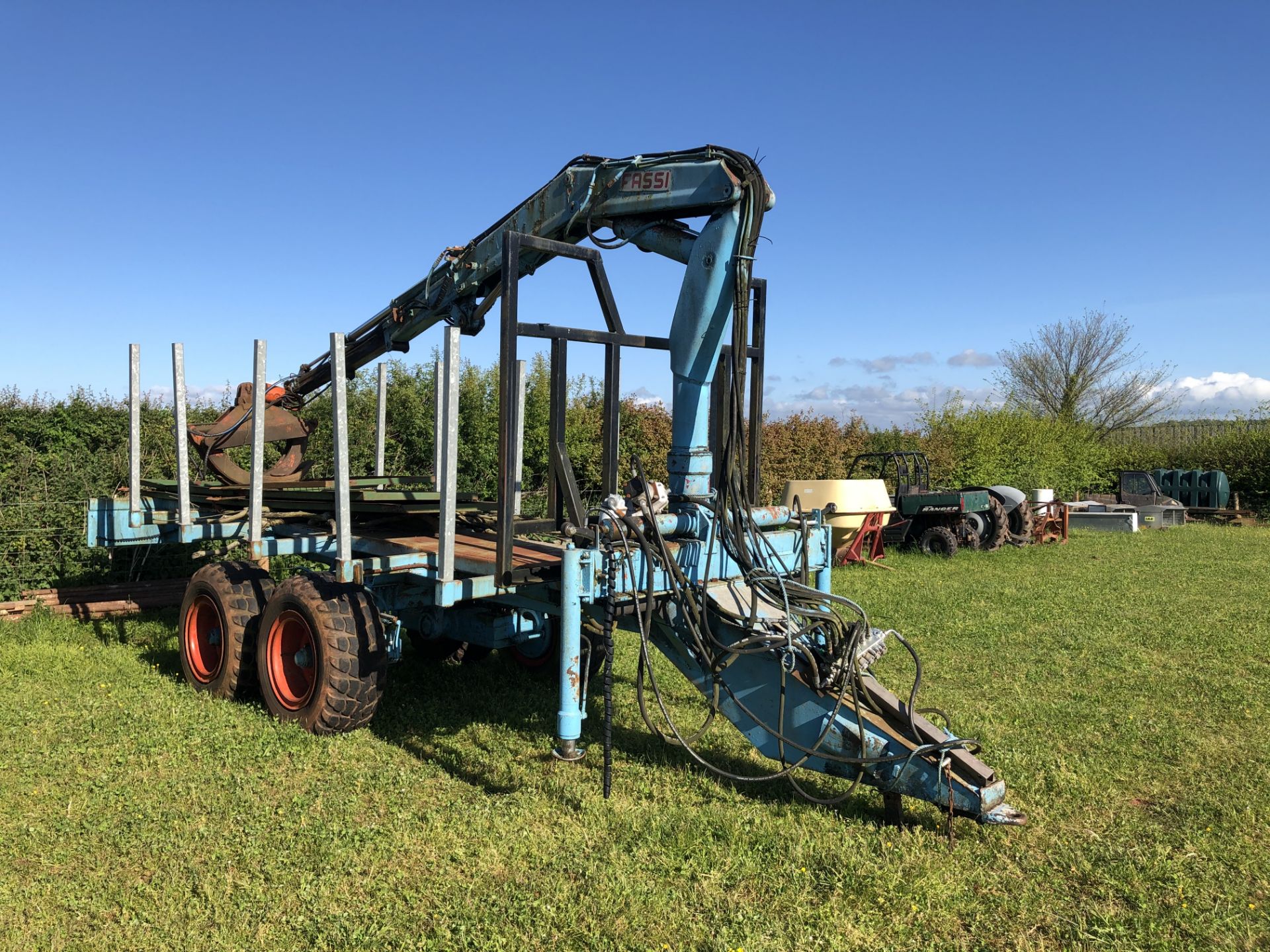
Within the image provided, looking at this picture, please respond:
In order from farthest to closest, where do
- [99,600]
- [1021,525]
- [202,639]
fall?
1. [1021,525]
2. [99,600]
3. [202,639]

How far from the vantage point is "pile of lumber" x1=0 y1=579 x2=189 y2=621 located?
7937 mm

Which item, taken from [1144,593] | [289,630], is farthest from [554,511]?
[1144,593]

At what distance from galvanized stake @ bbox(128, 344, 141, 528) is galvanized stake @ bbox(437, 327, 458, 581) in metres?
2.74

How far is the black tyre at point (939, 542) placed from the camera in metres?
13.4

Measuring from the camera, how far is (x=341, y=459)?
449 centimetres

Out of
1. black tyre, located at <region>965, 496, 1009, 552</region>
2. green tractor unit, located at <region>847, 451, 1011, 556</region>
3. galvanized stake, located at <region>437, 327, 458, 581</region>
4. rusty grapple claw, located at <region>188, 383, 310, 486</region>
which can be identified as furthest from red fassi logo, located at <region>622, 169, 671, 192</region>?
black tyre, located at <region>965, 496, 1009, 552</region>

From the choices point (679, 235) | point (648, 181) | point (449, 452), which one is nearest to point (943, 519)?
point (679, 235)

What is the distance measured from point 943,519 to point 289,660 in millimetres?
11120

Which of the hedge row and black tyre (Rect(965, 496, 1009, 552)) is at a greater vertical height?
the hedge row

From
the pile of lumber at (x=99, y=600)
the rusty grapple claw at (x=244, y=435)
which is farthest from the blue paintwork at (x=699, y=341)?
the pile of lumber at (x=99, y=600)

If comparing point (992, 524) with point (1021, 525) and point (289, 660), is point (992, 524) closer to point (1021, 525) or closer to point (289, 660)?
point (1021, 525)

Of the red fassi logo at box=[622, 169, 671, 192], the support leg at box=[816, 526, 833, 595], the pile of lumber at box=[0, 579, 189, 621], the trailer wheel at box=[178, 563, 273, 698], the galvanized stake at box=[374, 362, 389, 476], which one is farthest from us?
the pile of lumber at box=[0, 579, 189, 621]

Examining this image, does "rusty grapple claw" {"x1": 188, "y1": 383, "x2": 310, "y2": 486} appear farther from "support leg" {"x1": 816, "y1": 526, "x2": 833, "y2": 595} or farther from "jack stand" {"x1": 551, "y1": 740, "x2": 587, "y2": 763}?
"support leg" {"x1": 816, "y1": 526, "x2": 833, "y2": 595}

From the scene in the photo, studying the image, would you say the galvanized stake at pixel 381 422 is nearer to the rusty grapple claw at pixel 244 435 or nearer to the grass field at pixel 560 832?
the rusty grapple claw at pixel 244 435
